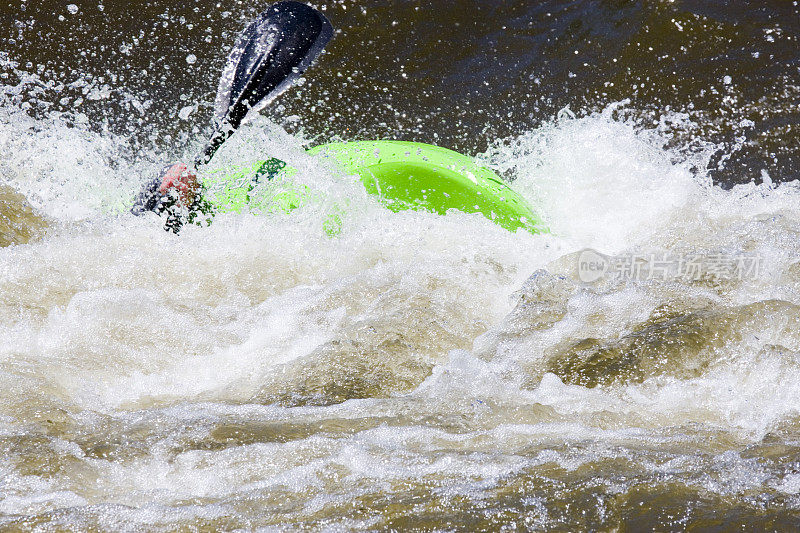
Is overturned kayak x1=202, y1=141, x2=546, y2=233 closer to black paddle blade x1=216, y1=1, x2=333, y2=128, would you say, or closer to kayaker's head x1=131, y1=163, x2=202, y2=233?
kayaker's head x1=131, y1=163, x2=202, y2=233

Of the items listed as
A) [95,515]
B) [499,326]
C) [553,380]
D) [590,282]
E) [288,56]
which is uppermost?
[288,56]

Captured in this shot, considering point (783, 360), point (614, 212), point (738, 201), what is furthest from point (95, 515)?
point (738, 201)

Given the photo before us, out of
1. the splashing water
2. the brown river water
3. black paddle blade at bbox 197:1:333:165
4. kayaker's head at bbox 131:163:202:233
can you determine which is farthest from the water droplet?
kayaker's head at bbox 131:163:202:233

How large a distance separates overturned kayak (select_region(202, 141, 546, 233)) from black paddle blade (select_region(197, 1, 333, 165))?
15 centimetres

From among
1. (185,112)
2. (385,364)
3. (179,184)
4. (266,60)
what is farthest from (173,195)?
(185,112)

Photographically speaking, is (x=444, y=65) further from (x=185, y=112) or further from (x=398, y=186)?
(x=398, y=186)

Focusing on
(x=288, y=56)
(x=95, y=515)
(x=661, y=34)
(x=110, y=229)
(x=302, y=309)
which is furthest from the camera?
(x=661, y=34)

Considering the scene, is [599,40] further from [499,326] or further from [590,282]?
[499,326]

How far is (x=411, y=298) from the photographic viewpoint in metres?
2.03

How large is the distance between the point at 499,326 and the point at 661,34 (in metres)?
3.01

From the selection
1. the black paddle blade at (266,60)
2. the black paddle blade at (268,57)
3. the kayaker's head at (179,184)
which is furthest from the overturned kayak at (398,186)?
the black paddle blade at (268,57)

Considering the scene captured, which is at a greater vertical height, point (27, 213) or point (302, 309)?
point (27, 213)

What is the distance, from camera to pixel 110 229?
2361mm

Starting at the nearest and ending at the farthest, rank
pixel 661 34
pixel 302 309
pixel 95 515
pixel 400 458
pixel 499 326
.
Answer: pixel 95 515 → pixel 400 458 → pixel 499 326 → pixel 302 309 → pixel 661 34
